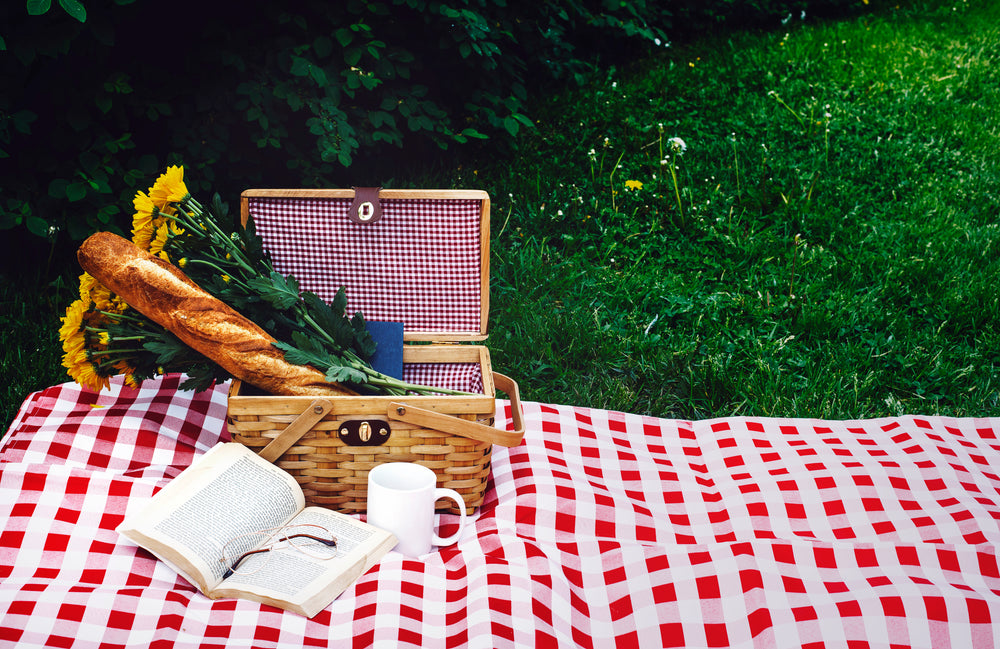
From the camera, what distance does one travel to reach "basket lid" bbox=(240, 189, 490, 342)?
2.28 m

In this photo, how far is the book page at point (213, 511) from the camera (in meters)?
1.65

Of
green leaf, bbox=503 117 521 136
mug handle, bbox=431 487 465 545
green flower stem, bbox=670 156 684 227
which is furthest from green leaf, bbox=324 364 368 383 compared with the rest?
green flower stem, bbox=670 156 684 227

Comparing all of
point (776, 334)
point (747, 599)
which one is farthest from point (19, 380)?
point (776, 334)

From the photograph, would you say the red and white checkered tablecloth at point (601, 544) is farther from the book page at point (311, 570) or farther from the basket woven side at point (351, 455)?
the basket woven side at point (351, 455)

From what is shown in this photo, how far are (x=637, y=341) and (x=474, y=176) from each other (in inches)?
54.2

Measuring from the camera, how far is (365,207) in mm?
2258

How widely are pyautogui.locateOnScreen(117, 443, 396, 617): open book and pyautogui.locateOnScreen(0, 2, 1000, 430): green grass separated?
1094 mm

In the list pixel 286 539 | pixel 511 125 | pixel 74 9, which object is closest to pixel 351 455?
pixel 286 539

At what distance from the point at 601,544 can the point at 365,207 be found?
1.11 meters

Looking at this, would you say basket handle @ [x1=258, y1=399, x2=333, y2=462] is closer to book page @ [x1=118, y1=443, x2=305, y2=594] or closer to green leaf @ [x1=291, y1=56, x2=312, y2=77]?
book page @ [x1=118, y1=443, x2=305, y2=594]

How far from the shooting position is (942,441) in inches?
93.2

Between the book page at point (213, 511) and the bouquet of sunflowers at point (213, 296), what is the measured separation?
0.23m

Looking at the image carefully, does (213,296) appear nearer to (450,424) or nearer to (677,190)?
(450,424)

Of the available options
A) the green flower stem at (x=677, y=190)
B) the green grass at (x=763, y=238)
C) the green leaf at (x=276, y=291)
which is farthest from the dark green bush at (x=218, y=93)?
the green leaf at (x=276, y=291)
